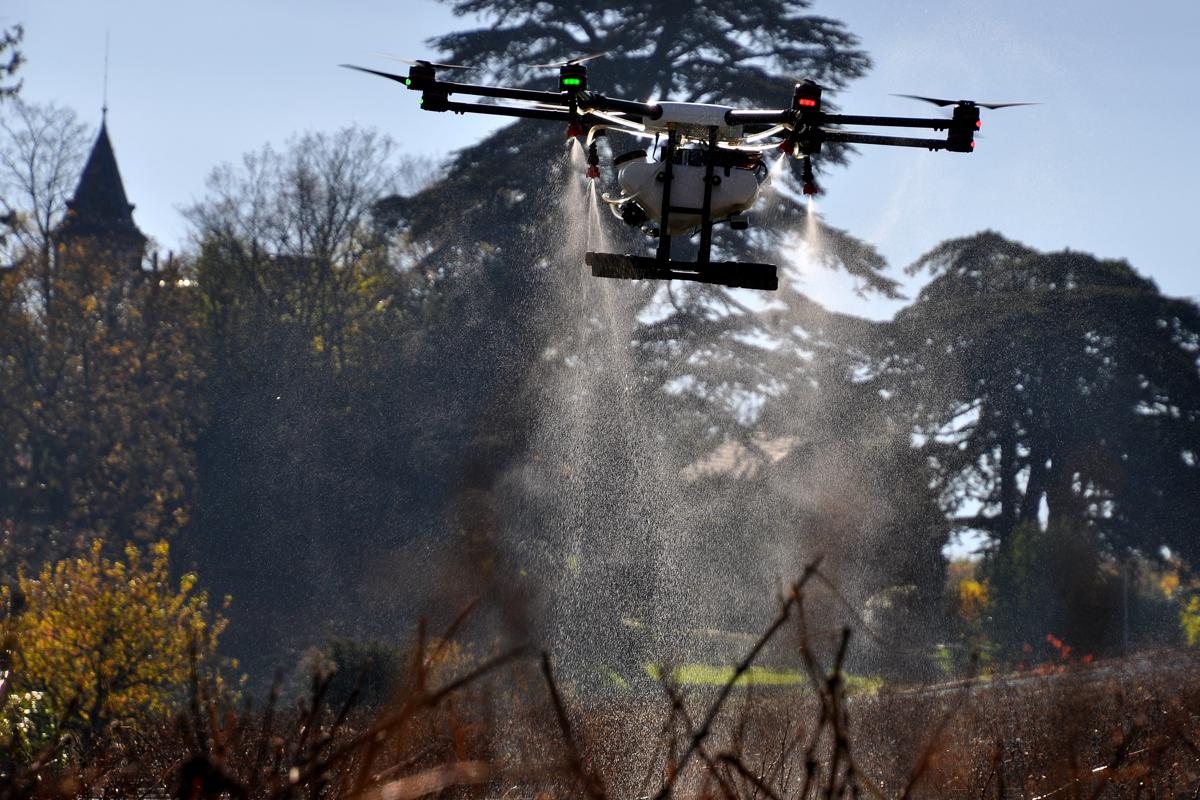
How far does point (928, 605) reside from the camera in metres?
24.9

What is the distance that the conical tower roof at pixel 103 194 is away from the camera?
135ft

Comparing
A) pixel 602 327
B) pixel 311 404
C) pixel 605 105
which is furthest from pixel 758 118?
pixel 311 404

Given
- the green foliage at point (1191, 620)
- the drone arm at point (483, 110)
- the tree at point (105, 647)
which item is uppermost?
the drone arm at point (483, 110)

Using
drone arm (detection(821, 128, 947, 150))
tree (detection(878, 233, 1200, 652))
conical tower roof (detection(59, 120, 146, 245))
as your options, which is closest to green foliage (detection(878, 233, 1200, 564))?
tree (detection(878, 233, 1200, 652))

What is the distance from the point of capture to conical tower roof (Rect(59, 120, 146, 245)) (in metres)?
41.2

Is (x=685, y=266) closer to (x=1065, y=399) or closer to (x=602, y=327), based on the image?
(x=602, y=327)

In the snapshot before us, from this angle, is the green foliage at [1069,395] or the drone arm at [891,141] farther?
the green foliage at [1069,395]

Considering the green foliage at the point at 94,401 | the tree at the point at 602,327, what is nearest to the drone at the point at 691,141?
the tree at the point at 602,327

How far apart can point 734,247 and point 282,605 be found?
11305 mm

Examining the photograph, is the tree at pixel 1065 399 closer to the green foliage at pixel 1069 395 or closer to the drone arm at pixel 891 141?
the green foliage at pixel 1069 395

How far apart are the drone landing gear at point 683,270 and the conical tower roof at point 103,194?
1330 inches

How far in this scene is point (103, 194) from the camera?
42250 millimetres

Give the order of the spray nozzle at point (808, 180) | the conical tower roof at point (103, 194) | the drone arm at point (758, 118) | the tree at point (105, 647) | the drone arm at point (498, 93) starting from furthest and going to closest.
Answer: the conical tower roof at point (103, 194) < the tree at point (105, 647) < the spray nozzle at point (808, 180) < the drone arm at point (758, 118) < the drone arm at point (498, 93)

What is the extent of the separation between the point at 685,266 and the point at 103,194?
123 ft
